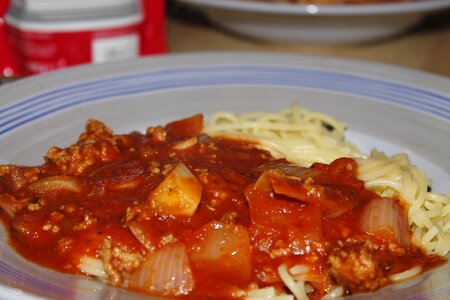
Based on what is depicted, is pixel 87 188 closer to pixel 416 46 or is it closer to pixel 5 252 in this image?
pixel 5 252

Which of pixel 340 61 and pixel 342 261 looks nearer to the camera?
pixel 342 261

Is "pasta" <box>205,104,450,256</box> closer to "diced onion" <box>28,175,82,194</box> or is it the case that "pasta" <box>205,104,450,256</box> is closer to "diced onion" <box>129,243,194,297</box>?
"diced onion" <box>28,175,82,194</box>

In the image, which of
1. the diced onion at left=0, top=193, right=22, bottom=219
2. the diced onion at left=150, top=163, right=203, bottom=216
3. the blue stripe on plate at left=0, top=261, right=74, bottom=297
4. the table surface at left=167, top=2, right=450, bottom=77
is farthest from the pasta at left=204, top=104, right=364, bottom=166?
the table surface at left=167, top=2, right=450, bottom=77

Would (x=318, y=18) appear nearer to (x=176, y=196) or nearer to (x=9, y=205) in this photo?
(x=176, y=196)

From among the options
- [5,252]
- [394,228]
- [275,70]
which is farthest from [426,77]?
[5,252]

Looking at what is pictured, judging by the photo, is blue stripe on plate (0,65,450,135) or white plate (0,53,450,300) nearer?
white plate (0,53,450,300)

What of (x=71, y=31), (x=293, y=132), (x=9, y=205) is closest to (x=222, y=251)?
(x=9, y=205)

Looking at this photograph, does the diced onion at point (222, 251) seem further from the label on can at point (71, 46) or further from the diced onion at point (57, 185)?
the label on can at point (71, 46)
